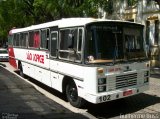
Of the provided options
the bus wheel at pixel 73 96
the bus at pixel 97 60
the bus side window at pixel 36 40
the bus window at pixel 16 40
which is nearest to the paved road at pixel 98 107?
the bus wheel at pixel 73 96

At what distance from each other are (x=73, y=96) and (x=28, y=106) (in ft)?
4.77

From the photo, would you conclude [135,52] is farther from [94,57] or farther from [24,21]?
[24,21]

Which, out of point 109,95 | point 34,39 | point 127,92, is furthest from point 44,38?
point 109,95

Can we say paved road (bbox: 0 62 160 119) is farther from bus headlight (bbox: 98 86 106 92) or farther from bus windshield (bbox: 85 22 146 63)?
bus windshield (bbox: 85 22 146 63)

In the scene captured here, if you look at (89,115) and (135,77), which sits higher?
(135,77)

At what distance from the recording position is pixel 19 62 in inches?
772

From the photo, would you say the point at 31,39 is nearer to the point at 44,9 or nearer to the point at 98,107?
the point at 98,107

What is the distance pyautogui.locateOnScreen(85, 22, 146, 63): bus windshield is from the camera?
995 cm

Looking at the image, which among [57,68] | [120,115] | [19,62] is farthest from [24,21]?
[120,115]

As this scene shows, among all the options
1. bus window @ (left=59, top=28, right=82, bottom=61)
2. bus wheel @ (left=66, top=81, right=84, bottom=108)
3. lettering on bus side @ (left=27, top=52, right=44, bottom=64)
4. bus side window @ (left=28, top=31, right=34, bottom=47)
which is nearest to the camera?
bus window @ (left=59, top=28, right=82, bottom=61)

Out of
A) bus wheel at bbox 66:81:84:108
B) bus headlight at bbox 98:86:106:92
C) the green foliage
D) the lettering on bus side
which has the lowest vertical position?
bus wheel at bbox 66:81:84:108

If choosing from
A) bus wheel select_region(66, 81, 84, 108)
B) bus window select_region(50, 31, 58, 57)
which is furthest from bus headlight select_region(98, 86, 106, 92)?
bus window select_region(50, 31, 58, 57)

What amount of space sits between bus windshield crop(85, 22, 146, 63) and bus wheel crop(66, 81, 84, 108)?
4.71 ft

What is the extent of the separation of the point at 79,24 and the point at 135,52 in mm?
2010
